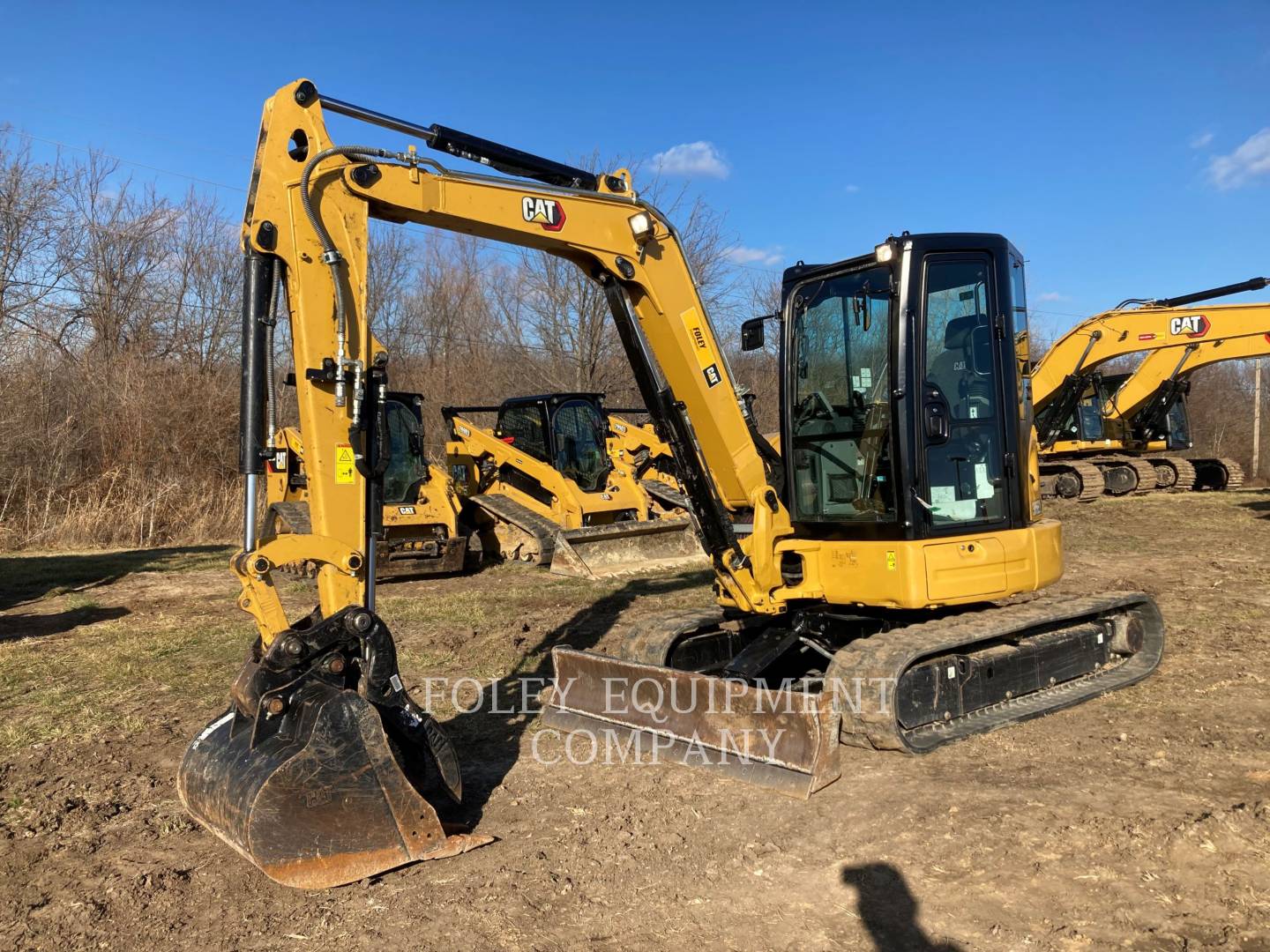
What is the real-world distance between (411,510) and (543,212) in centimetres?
778

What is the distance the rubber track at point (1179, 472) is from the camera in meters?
19.6

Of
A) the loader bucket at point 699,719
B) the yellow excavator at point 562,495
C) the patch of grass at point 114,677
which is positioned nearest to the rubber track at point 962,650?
the loader bucket at point 699,719

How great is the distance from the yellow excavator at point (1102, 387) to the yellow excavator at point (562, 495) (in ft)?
29.0

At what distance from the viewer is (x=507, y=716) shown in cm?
586

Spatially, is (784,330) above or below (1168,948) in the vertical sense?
above

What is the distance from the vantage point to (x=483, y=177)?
15.4ft

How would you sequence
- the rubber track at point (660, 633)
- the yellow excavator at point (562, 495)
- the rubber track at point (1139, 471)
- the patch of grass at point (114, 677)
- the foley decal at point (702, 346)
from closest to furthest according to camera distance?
the foley decal at point (702, 346), the rubber track at point (660, 633), the patch of grass at point (114, 677), the yellow excavator at point (562, 495), the rubber track at point (1139, 471)

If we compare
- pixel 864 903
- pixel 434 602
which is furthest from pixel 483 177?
pixel 434 602

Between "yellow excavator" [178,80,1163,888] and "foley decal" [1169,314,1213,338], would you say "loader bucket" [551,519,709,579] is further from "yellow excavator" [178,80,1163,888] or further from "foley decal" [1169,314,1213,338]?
"foley decal" [1169,314,1213,338]

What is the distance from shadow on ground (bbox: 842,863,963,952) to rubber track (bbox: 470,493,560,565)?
8.90m

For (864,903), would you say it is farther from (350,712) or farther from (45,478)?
(45,478)

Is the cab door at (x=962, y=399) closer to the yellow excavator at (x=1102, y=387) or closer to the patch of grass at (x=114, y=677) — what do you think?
the patch of grass at (x=114, y=677)

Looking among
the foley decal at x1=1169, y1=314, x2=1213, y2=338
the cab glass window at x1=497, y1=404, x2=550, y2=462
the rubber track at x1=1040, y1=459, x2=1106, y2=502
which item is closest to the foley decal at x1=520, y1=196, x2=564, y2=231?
the cab glass window at x1=497, y1=404, x2=550, y2=462

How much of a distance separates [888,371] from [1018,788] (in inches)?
85.8
